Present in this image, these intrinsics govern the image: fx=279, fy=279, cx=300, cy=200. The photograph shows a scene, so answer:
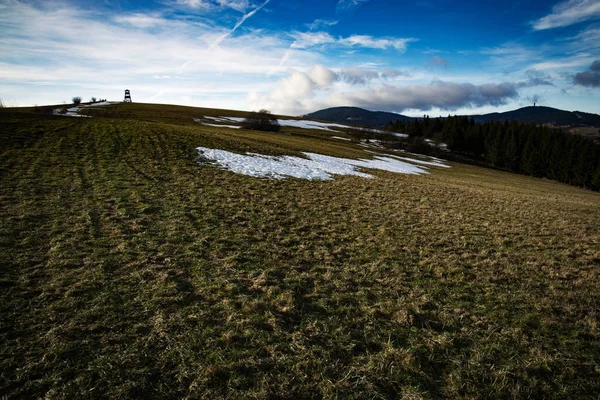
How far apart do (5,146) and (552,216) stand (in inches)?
1482

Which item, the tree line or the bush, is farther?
the bush

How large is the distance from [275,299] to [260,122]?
69538mm

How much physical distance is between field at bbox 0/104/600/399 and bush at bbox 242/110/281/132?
58.3 m

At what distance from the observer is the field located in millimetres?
4969

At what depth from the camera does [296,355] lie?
545 cm

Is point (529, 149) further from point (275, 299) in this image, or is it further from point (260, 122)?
point (275, 299)

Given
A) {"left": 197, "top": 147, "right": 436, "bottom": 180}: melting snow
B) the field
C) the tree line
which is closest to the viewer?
the field

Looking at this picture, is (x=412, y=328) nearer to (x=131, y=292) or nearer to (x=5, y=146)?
(x=131, y=292)

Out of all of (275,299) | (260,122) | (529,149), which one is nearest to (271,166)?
(275,299)

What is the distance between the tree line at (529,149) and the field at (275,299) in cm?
7631

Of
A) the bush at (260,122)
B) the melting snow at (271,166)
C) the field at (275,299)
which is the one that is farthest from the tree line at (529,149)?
the field at (275,299)

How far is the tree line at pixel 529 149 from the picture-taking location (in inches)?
2667

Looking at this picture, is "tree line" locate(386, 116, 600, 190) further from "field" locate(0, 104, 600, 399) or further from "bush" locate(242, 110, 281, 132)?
"field" locate(0, 104, 600, 399)

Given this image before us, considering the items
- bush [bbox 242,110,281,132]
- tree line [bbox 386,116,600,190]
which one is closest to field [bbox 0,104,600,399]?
bush [bbox 242,110,281,132]
